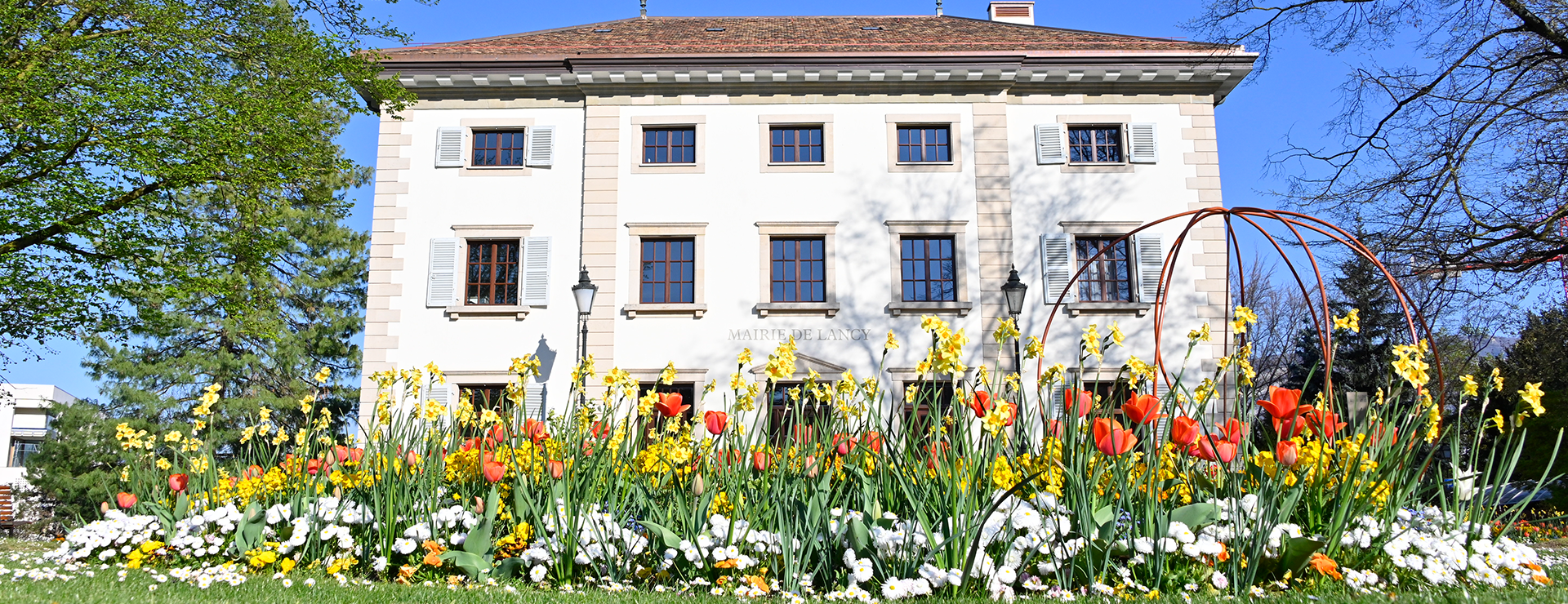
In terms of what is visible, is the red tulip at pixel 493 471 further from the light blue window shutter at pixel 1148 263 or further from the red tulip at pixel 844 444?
the light blue window shutter at pixel 1148 263

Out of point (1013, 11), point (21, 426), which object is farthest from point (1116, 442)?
point (21, 426)

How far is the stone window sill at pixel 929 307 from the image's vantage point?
→ 619 inches

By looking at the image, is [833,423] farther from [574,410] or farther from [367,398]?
[367,398]

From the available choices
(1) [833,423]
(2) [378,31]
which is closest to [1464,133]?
(1) [833,423]

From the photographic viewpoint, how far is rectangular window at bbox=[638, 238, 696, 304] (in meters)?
16.1

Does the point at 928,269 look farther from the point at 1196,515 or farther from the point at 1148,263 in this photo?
the point at 1196,515

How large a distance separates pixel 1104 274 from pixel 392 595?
14.5 m

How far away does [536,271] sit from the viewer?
15961mm

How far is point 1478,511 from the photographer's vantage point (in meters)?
3.89

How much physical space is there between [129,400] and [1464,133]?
26.2 meters

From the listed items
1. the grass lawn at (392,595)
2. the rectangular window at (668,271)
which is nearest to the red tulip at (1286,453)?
the grass lawn at (392,595)

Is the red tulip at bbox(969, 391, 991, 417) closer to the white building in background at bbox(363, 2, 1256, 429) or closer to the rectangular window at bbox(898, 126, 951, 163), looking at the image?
the white building in background at bbox(363, 2, 1256, 429)

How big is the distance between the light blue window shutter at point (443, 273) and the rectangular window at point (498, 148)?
1617 millimetres

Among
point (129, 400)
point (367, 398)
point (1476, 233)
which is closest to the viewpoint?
point (1476, 233)
